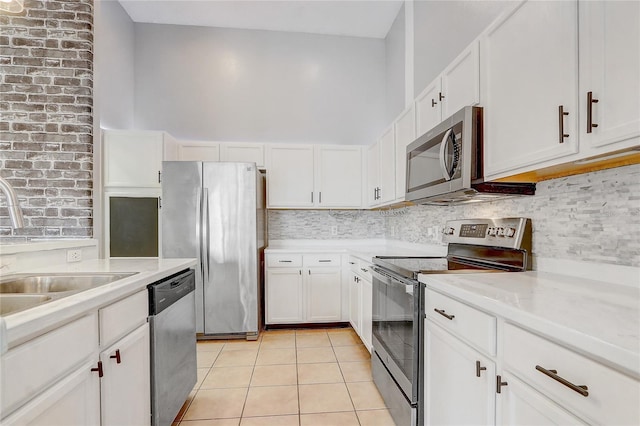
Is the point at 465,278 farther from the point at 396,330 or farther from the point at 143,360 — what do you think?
the point at 143,360

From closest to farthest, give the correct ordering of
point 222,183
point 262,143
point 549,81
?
point 549,81
point 222,183
point 262,143

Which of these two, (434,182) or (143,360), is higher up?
(434,182)

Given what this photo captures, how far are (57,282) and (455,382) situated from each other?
1843mm

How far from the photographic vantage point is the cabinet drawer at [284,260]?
3377 millimetres

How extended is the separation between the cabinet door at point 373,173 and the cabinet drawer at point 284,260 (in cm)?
105

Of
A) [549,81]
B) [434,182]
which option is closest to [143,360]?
[434,182]

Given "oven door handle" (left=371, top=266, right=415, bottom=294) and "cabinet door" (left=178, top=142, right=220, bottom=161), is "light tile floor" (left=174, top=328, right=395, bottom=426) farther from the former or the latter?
"cabinet door" (left=178, top=142, right=220, bottom=161)

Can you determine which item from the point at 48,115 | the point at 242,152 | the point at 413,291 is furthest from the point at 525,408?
the point at 48,115

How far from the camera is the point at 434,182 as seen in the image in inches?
76.0

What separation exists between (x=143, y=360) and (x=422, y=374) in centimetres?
134

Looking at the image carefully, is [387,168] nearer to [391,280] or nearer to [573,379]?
[391,280]

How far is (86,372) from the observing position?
104 centimetres

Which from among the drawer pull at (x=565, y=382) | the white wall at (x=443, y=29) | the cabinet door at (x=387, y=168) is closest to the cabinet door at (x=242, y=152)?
the cabinet door at (x=387, y=168)

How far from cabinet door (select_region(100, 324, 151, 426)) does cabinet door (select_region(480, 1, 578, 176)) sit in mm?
1821
